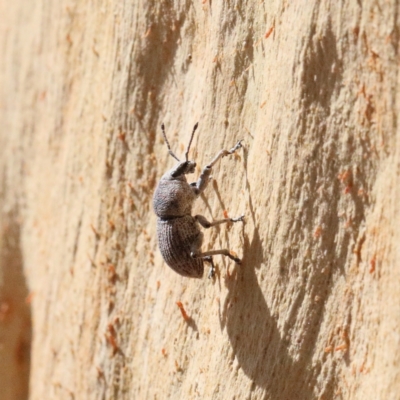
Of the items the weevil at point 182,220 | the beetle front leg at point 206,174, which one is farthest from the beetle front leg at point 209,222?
the beetle front leg at point 206,174

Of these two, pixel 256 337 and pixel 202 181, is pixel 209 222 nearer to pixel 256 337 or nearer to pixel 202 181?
pixel 202 181

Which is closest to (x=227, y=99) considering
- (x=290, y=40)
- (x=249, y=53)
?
(x=249, y=53)

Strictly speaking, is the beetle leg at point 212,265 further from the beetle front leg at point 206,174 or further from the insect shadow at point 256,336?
the beetle front leg at point 206,174

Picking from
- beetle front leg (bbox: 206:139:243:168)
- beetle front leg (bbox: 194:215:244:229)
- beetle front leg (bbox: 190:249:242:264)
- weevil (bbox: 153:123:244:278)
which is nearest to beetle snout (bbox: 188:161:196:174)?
weevil (bbox: 153:123:244:278)

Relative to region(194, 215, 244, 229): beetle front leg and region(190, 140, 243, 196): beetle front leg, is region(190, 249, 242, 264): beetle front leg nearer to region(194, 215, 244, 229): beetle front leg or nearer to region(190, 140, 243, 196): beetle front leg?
region(194, 215, 244, 229): beetle front leg

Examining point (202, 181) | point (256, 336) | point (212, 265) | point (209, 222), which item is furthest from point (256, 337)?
point (202, 181)
